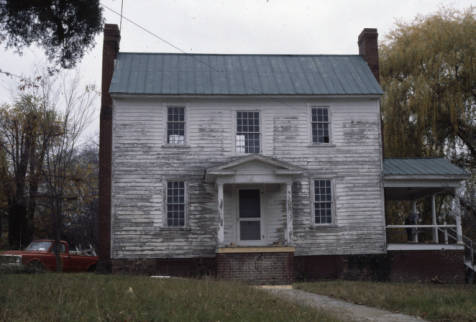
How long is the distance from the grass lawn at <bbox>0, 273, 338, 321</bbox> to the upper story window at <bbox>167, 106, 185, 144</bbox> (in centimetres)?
921

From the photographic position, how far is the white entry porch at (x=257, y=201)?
1844cm

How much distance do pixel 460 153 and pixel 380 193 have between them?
8582 mm

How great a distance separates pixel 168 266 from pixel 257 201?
4.18 metres

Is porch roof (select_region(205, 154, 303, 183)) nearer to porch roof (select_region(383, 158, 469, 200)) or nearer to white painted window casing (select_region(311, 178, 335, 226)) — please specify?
white painted window casing (select_region(311, 178, 335, 226))

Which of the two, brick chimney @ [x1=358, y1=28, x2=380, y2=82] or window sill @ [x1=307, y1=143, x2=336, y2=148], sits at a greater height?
brick chimney @ [x1=358, y1=28, x2=380, y2=82]

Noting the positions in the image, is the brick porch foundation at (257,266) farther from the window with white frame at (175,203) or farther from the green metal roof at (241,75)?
the green metal roof at (241,75)

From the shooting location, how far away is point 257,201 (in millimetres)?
19984

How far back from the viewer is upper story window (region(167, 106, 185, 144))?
1986 centimetres

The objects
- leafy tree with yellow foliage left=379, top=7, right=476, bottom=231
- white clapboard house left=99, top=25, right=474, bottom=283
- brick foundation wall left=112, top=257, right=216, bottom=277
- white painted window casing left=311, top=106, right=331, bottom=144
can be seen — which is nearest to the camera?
brick foundation wall left=112, top=257, right=216, bottom=277

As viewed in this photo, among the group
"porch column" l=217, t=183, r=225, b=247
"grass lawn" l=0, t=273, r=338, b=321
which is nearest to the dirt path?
"grass lawn" l=0, t=273, r=338, b=321

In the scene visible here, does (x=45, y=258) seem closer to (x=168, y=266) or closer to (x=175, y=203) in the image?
(x=168, y=266)

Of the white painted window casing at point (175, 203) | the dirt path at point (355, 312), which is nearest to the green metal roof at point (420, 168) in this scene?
the white painted window casing at point (175, 203)

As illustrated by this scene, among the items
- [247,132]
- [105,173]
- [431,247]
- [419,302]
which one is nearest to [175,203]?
[105,173]

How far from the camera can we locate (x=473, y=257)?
2002 cm
